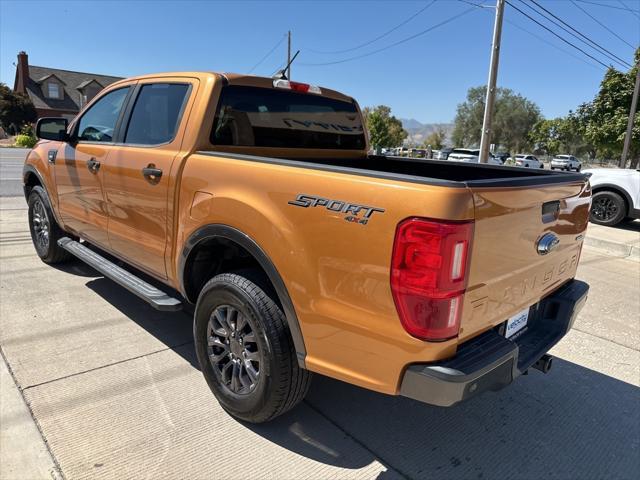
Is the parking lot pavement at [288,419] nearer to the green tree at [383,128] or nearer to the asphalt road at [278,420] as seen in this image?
the asphalt road at [278,420]

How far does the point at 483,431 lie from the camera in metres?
2.79

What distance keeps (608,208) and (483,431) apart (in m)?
9.31

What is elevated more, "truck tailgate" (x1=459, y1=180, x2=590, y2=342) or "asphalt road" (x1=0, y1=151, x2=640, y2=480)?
"truck tailgate" (x1=459, y1=180, x2=590, y2=342)

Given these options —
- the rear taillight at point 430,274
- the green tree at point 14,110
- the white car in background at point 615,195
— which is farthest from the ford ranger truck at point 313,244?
the green tree at point 14,110

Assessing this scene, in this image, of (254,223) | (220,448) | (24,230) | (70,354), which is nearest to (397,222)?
(254,223)

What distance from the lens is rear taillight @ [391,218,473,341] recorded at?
5.97 feet

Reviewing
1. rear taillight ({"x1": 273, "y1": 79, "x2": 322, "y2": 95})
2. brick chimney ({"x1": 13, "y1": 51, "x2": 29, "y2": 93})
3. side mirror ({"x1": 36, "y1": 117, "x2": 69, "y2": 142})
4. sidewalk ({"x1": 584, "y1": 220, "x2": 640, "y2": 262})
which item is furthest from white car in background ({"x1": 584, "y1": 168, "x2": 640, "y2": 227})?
brick chimney ({"x1": 13, "y1": 51, "x2": 29, "y2": 93})

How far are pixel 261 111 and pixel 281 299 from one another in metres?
1.63

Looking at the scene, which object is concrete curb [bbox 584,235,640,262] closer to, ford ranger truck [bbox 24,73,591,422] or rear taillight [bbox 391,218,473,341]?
ford ranger truck [bbox 24,73,591,422]

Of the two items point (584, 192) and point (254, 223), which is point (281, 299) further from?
point (584, 192)

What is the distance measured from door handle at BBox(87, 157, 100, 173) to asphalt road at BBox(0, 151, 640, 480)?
127cm

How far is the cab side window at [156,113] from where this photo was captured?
3.21 metres

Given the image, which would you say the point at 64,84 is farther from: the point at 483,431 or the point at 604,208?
the point at 483,431

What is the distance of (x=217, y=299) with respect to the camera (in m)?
2.70
